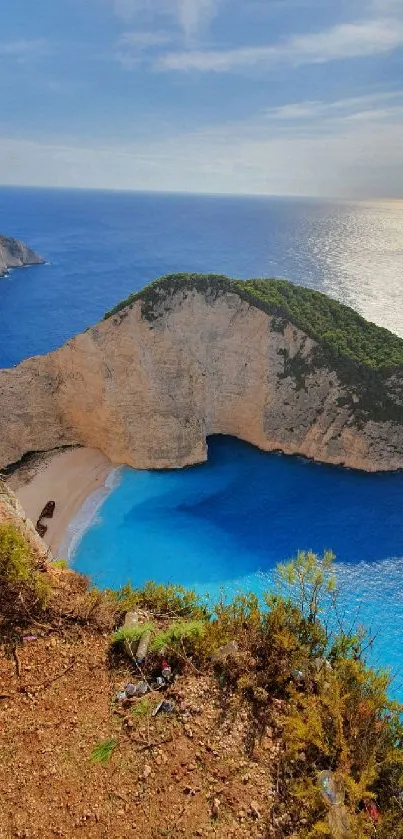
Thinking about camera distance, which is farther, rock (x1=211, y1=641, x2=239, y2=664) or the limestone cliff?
the limestone cliff

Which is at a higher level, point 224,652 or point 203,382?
point 203,382

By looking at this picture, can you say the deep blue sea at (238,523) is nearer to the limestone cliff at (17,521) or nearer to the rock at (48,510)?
the rock at (48,510)

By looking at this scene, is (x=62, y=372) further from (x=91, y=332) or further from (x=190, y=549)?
(x=190, y=549)

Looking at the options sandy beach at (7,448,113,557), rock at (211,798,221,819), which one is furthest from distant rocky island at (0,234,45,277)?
rock at (211,798,221,819)

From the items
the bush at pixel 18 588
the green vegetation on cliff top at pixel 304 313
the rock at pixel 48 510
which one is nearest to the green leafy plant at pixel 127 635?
the bush at pixel 18 588

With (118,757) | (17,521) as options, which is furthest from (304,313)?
(118,757)

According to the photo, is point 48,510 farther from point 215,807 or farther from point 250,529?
point 215,807

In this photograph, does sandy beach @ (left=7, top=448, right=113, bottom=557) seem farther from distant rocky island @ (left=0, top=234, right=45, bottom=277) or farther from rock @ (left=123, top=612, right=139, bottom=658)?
distant rocky island @ (left=0, top=234, right=45, bottom=277)
